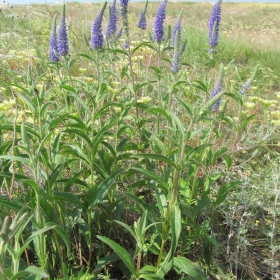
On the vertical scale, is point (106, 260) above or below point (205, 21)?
below

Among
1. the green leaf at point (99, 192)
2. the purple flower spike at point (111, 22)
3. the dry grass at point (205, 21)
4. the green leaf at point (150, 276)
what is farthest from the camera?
the dry grass at point (205, 21)

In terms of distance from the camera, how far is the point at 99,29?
106 inches

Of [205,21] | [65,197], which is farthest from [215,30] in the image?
[205,21]

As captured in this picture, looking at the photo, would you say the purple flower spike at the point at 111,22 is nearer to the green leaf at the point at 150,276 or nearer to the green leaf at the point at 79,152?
the green leaf at the point at 79,152

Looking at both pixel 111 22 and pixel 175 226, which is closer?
pixel 175 226

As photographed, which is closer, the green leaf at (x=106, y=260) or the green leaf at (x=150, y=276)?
the green leaf at (x=150, y=276)

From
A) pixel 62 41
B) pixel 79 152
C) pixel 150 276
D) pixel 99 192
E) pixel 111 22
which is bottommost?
pixel 150 276

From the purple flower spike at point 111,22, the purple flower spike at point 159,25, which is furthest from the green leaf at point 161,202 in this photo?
the purple flower spike at point 111,22

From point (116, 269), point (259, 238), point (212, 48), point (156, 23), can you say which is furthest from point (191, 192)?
point (156, 23)

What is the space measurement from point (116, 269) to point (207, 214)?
83cm

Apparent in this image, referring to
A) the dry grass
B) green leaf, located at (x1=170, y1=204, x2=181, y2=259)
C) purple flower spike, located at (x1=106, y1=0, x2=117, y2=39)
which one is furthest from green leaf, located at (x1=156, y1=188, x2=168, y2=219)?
the dry grass

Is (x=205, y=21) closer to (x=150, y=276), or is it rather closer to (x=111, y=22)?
(x=111, y=22)

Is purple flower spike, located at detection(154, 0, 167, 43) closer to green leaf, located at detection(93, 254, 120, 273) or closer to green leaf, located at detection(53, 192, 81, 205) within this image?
green leaf, located at detection(53, 192, 81, 205)

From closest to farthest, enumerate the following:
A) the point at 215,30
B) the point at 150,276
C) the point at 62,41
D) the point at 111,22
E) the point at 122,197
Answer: the point at 150,276, the point at 122,197, the point at 62,41, the point at 215,30, the point at 111,22
